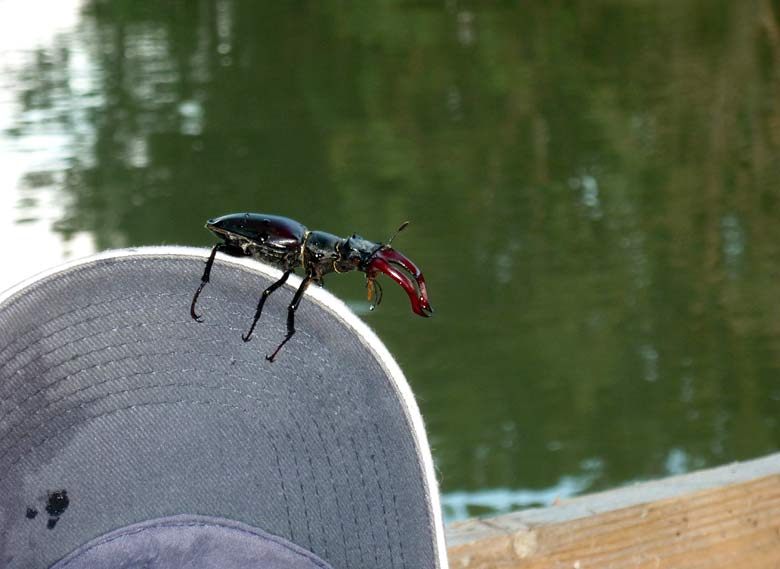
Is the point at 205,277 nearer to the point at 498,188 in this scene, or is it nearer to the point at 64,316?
the point at 64,316

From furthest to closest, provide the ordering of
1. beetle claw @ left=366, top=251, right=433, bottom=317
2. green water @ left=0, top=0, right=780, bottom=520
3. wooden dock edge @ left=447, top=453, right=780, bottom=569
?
green water @ left=0, top=0, right=780, bottom=520, wooden dock edge @ left=447, top=453, right=780, bottom=569, beetle claw @ left=366, top=251, right=433, bottom=317

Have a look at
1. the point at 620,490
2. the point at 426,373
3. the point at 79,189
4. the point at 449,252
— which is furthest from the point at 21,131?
the point at 620,490

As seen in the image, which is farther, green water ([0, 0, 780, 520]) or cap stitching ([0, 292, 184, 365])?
green water ([0, 0, 780, 520])

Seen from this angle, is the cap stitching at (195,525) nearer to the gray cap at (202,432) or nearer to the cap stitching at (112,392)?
the gray cap at (202,432)

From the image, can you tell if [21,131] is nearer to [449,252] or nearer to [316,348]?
[449,252]

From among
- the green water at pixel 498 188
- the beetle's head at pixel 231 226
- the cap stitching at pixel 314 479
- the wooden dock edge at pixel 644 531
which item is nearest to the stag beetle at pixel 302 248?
the beetle's head at pixel 231 226

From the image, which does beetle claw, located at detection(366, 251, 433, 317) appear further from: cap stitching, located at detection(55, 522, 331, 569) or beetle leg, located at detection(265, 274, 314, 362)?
cap stitching, located at detection(55, 522, 331, 569)

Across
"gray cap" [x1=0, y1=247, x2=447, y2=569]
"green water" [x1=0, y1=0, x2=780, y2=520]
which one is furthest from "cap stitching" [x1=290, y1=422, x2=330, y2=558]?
"green water" [x1=0, y1=0, x2=780, y2=520]
